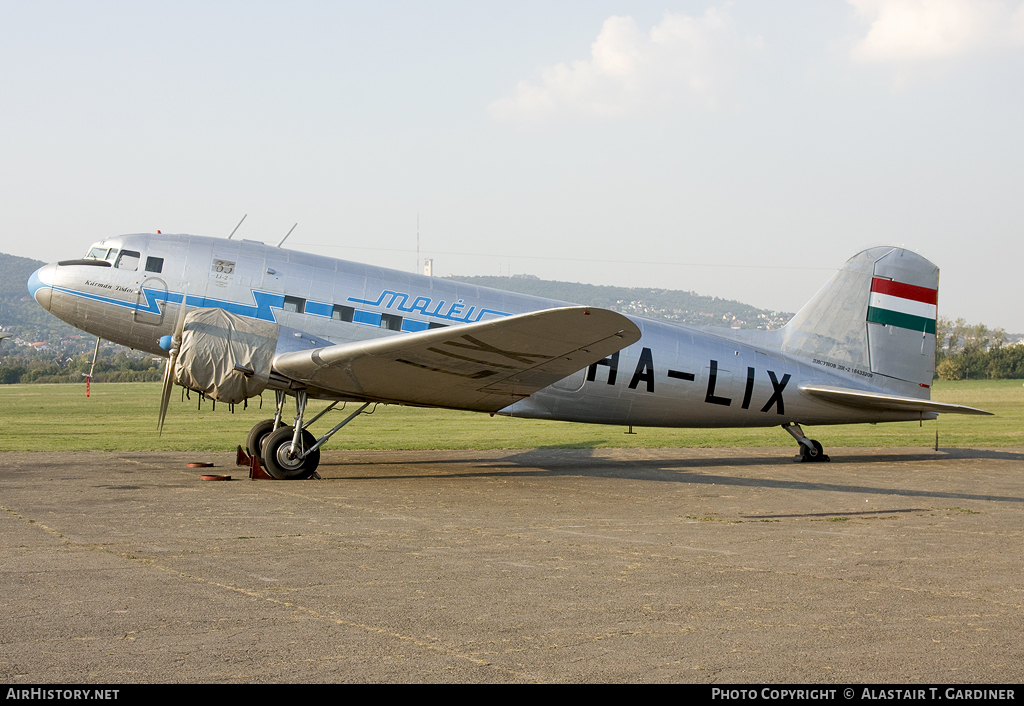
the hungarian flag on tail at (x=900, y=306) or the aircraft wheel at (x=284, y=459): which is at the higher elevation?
the hungarian flag on tail at (x=900, y=306)

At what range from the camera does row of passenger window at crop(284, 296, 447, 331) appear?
13.9 m

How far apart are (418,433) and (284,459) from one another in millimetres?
11408

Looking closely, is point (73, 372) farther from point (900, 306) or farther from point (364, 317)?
point (900, 306)

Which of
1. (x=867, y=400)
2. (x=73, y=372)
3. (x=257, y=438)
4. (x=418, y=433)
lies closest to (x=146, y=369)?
(x=73, y=372)

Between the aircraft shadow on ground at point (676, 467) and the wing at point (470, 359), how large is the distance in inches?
55.8

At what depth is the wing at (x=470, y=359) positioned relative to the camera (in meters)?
10.8

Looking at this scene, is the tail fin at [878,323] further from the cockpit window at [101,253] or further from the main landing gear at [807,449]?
the cockpit window at [101,253]

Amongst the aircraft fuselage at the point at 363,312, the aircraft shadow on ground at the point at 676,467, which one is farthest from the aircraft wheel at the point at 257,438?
the aircraft fuselage at the point at 363,312

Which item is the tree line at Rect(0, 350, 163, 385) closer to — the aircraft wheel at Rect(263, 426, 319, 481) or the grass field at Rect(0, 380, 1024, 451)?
the grass field at Rect(0, 380, 1024, 451)

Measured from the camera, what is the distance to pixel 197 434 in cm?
2286

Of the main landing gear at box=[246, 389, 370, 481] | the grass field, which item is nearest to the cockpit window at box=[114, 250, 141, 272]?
the main landing gear at box=[246, 389, 370, 481]

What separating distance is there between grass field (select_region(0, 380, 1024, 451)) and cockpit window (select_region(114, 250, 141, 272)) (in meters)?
5.87
